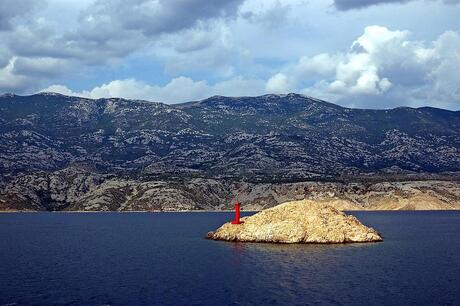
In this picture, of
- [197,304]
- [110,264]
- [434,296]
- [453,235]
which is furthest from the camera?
[453,235]

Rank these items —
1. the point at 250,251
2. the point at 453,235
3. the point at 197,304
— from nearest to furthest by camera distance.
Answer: the point at 197,304
the point at 250,251
the point at 453,235

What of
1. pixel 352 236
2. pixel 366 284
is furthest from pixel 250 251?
pixel 366 284

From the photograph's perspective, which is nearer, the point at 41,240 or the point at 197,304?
the point at 197,304

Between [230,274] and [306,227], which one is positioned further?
[306,227]

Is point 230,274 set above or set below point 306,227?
below

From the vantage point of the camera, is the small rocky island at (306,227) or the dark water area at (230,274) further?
the small rocky island at (306,227)

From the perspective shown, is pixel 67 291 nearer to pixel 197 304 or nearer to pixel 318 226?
pixel 197 304
